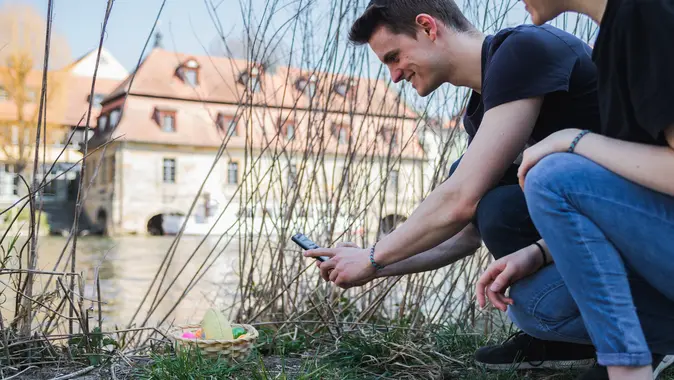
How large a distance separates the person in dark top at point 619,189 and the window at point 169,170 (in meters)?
30.3

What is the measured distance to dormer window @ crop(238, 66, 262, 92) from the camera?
2678mm

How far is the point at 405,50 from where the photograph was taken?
5.13 ft

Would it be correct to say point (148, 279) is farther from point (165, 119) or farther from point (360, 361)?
point (165, 119)

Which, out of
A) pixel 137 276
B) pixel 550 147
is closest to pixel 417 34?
pixel 550 147

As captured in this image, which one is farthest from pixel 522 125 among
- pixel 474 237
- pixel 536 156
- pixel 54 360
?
pixel 54 360

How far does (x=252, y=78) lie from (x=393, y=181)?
0.77m

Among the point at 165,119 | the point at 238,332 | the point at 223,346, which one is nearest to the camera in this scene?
the point at 223,346

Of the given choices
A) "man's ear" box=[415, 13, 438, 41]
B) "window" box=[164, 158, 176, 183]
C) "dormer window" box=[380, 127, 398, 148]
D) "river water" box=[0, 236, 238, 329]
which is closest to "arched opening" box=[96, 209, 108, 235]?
"river water" box=[0, 236, 238, 329]

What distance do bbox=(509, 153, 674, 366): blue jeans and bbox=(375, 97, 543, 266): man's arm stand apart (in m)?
0.15

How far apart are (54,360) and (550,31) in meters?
1.65

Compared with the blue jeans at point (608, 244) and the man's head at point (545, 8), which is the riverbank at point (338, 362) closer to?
the blue jeans at point (608, 244)

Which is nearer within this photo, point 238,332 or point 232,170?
point 238,332

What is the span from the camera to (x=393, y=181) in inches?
118

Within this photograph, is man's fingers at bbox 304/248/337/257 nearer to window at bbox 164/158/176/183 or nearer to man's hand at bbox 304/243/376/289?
man's hand at bbox 304/243/376/289
